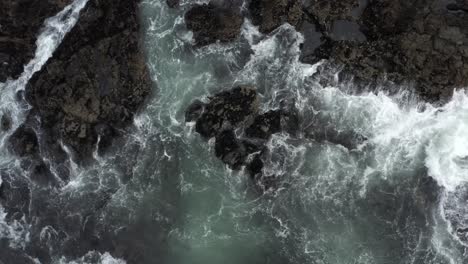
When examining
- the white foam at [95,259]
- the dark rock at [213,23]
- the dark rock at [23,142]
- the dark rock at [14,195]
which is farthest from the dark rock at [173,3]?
the white foam at [95,259]

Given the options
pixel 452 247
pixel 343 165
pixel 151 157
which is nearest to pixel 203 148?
pixel 151 157

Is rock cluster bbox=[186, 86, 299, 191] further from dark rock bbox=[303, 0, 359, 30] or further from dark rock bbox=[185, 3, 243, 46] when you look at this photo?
dark rock bbox=[303, 0, 359, 30]

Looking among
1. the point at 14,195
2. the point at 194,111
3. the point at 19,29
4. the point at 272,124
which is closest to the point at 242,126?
the point at 272,124

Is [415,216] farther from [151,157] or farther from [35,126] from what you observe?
[35,126]

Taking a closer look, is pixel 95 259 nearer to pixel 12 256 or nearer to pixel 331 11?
pixel 12 256

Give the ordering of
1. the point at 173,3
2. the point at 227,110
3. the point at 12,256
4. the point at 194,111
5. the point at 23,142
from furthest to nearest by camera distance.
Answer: the point at 173,3, the point at 23,142, the point at 194,111, the point at 227,110, the point at 12,256

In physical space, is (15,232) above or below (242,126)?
below
